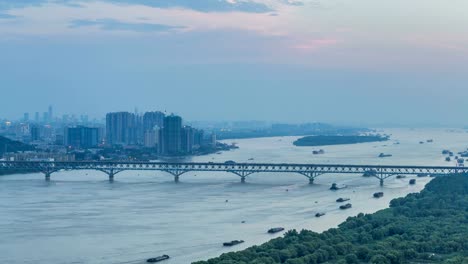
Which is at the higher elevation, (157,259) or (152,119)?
(152,119)

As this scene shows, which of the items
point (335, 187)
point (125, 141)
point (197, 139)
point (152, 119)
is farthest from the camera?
point (152, 119)

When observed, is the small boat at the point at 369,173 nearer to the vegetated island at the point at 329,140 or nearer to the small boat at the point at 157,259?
the small boat at the point at 157,259

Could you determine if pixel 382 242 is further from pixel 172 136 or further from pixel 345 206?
pixel 172 136

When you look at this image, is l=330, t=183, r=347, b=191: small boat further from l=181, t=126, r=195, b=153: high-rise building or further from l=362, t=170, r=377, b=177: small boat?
l=181, t=126, r=195, b=153: high-rise building

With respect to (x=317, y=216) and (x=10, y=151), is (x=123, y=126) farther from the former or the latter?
(x=317, y=216)

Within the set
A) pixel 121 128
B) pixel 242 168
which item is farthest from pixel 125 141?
pixel 242 168

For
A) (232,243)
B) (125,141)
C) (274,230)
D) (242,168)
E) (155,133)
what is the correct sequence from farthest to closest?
(125,141) < (155,133) < (242,168) < (274,230) < (232,243)

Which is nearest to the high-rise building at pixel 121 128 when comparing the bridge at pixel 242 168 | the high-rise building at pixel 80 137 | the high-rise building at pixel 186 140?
the high-rise building at pixel 80 137
